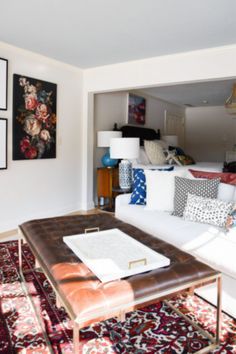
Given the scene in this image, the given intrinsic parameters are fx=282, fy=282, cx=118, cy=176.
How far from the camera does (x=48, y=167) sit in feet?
13.8

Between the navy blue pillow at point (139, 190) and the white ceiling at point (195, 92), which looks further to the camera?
the white ceiling at point (195, 92)

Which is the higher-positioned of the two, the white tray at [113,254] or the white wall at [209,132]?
the white wall at [209,132]

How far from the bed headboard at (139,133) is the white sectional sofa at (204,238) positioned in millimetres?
2556

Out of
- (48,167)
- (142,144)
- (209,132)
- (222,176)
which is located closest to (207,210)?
(222,176)

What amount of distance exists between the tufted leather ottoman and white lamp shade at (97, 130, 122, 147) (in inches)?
115

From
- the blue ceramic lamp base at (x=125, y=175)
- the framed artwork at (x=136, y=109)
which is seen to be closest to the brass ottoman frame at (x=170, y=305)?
the blue ceramic lamp base at (x=125, y=175)

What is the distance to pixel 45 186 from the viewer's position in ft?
13.7

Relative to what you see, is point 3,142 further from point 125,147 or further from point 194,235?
point 194,235

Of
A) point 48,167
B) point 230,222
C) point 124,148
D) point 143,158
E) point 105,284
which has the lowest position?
point 105,284

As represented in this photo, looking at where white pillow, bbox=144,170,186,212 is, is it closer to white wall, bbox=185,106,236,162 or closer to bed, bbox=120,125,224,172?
bed, bbox=120,125,224,172

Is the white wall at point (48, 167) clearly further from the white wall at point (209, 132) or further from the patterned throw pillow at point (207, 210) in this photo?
the white wall at point (209, 132)

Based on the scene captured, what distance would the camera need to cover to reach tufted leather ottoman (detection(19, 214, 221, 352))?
49.8 inches

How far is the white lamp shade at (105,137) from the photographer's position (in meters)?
4.75

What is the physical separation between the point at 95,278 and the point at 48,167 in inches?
117
